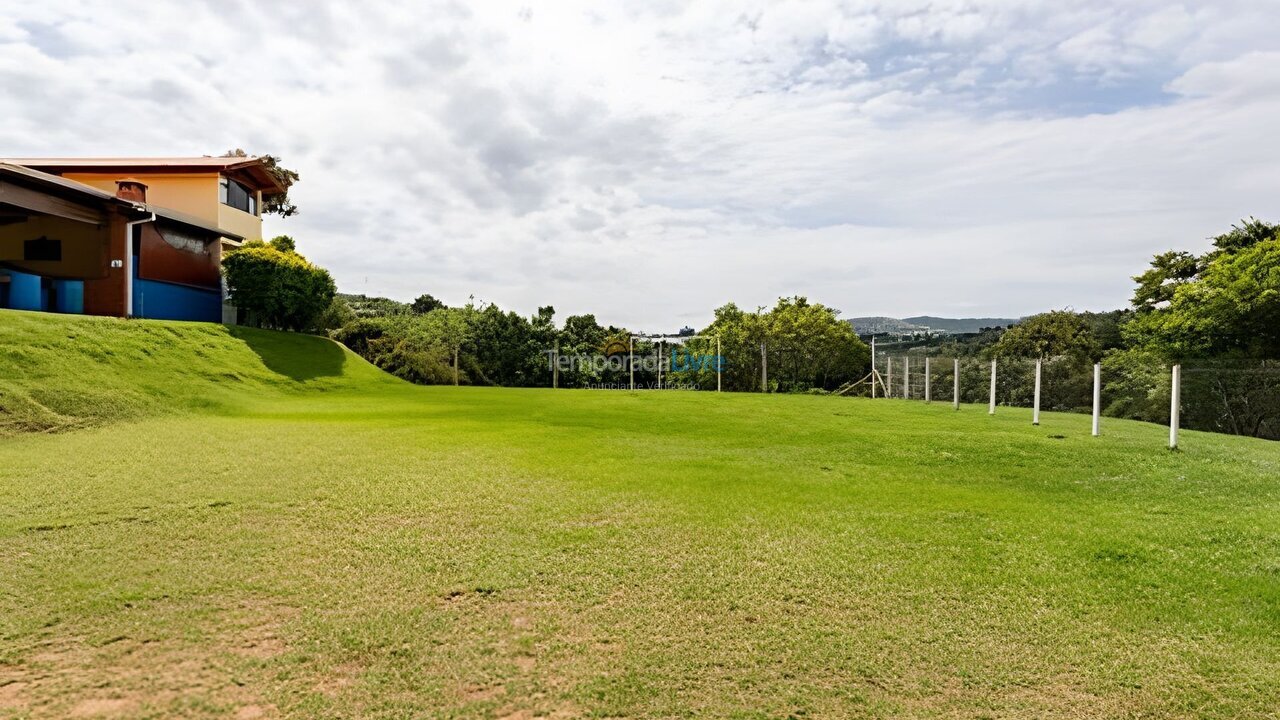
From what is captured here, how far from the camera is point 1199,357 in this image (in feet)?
66.3

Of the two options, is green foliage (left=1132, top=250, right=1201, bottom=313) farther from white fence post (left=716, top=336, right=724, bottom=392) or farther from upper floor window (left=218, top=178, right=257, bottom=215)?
upper floor window (left=218, top=178, right=257, bottom=215)

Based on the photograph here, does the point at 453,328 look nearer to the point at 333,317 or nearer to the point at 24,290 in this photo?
the point at 333,317

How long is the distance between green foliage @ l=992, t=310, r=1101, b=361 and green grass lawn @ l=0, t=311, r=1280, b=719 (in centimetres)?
2295

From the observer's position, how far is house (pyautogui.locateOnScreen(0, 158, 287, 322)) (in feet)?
60.8

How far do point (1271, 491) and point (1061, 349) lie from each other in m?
26.4

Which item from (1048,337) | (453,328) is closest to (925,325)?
(1048,337)

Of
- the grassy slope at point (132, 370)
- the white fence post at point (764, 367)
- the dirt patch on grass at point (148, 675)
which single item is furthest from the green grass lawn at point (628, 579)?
the white fence post at point (764, 367)

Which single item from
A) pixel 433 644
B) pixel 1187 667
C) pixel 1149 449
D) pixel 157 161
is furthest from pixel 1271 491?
pixel 157 161

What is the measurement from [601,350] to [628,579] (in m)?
27.7

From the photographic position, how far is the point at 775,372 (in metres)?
26.8

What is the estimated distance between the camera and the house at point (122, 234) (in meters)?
18.5

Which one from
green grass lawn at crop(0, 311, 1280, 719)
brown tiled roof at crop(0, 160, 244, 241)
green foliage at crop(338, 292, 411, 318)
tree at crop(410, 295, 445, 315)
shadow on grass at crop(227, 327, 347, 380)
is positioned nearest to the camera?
green grass lawn at crop(0, 311, 1280, 719)

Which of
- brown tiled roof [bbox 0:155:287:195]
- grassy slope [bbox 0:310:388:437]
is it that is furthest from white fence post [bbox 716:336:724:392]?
brown tiled roof [bbox 0:155:287:195]

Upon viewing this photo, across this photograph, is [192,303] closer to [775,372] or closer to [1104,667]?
[775,372]
